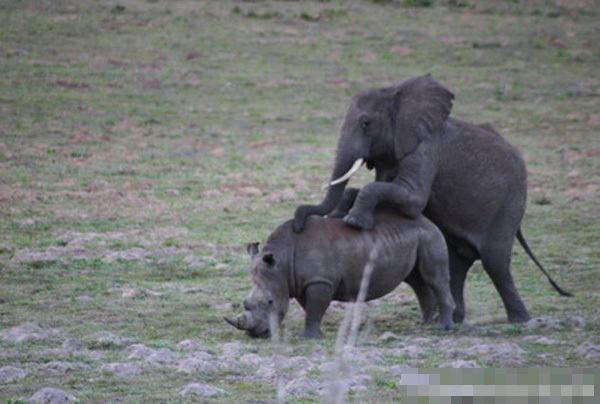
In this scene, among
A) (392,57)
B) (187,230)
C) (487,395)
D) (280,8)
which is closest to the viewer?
(487,395)

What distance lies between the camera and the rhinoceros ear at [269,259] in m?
13.1

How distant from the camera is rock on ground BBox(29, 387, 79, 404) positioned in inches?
353

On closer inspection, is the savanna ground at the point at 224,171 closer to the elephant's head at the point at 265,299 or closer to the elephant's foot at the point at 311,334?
the elephant's foot at the point at 311,334

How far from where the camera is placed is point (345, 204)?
47.2 feet

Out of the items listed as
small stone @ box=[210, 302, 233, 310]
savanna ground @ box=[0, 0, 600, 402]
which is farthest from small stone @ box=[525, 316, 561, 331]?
small stone @ box=[210, 302, 233, 310]

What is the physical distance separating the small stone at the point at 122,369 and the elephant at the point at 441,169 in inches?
153

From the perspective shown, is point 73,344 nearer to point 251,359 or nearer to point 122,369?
point 122,369

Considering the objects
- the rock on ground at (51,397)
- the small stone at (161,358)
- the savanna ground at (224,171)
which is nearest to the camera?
the rock on ground at (51,397)

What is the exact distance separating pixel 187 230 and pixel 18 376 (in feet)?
37.5

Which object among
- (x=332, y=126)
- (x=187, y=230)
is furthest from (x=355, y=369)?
(x=332, y=126)

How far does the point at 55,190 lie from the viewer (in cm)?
2495

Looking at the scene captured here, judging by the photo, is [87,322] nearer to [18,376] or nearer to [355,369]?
[18,376]

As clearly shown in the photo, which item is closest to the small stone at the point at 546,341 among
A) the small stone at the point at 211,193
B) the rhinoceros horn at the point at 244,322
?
the rhinoceros horn at the point at 244,322

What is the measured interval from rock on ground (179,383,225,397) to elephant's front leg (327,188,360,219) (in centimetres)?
501
